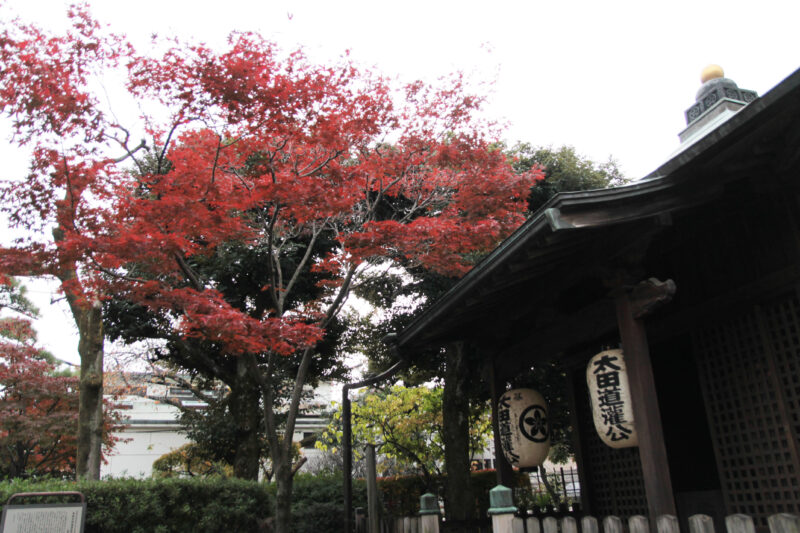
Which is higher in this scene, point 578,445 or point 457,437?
point 457,437

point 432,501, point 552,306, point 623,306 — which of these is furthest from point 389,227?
point 623,306

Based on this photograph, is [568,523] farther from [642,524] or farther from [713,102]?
[713,102]

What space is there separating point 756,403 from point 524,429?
2720 mm

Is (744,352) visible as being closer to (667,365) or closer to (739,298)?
(739,298)

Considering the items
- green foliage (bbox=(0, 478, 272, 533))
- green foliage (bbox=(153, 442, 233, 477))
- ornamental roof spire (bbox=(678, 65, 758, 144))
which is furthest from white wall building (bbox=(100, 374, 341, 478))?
ornamental roof spire (bbox=(678, 65, 758, 144))

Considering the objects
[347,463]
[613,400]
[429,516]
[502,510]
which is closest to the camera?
[502,510]

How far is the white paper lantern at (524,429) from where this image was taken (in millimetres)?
6844

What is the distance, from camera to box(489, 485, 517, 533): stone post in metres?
4.41

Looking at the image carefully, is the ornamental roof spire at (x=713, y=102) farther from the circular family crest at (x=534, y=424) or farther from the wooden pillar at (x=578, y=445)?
the circular family crest at (x=534, y=424)

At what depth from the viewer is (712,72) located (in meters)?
6.98

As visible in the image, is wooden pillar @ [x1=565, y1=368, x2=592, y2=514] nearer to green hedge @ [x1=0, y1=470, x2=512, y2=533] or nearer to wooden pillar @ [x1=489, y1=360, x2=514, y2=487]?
wooden pillar @ [x1=489, y1=360, x2=514, y2=487]

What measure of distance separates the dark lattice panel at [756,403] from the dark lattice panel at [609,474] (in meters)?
1.42

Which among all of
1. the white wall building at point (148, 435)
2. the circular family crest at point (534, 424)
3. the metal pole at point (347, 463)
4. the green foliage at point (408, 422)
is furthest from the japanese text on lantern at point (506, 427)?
the white wall building at point (148, 435)

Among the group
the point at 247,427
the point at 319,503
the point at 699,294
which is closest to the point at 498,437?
the point at 699,294
